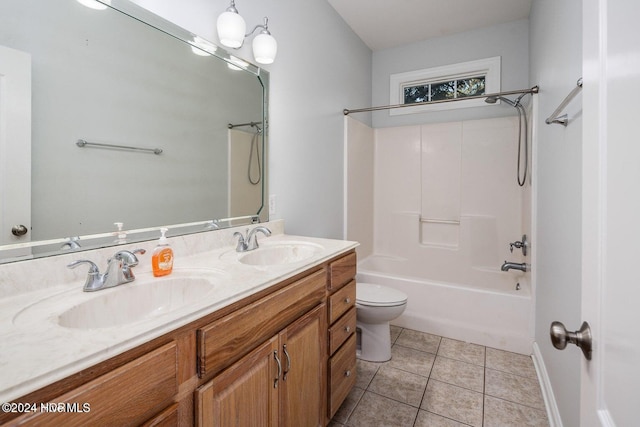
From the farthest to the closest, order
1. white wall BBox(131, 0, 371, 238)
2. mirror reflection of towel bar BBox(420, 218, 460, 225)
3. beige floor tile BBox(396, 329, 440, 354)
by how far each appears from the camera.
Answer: mirror reflection of towel bar BBox(420, 218, 460, 225) → beige floor tile BBox(396, 329, 440, 354) → white wall BBox(131, 0, 371, 238)

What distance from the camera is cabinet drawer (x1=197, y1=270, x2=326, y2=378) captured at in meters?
0.78

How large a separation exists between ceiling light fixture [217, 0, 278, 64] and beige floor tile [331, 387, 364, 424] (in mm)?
1932

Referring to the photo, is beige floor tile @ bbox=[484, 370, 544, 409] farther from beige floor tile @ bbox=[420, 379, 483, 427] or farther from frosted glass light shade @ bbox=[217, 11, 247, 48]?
frosted glass light shade @ bbox=[217, 11, 247, 48]

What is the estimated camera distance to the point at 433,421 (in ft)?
5.06

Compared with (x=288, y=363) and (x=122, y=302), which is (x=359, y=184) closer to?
(x=288, y=363)

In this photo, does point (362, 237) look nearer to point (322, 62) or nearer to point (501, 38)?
point (322, 62)

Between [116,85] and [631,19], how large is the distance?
4.50 feet

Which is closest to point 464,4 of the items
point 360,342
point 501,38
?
point 501,38

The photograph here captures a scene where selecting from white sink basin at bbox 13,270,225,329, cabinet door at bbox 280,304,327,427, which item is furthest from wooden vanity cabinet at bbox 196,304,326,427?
white sink basin at bbox 13,270,225,329

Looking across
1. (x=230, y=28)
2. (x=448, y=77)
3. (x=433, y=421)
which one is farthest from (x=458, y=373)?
(x=448, y=77)

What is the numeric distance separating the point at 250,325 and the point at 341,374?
81 cm

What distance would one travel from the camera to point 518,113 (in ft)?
8.97

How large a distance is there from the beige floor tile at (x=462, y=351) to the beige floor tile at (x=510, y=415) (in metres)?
0.40

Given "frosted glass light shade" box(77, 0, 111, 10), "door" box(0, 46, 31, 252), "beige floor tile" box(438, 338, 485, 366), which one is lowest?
"beige floor tile" box(438, 338, 485, 366)
